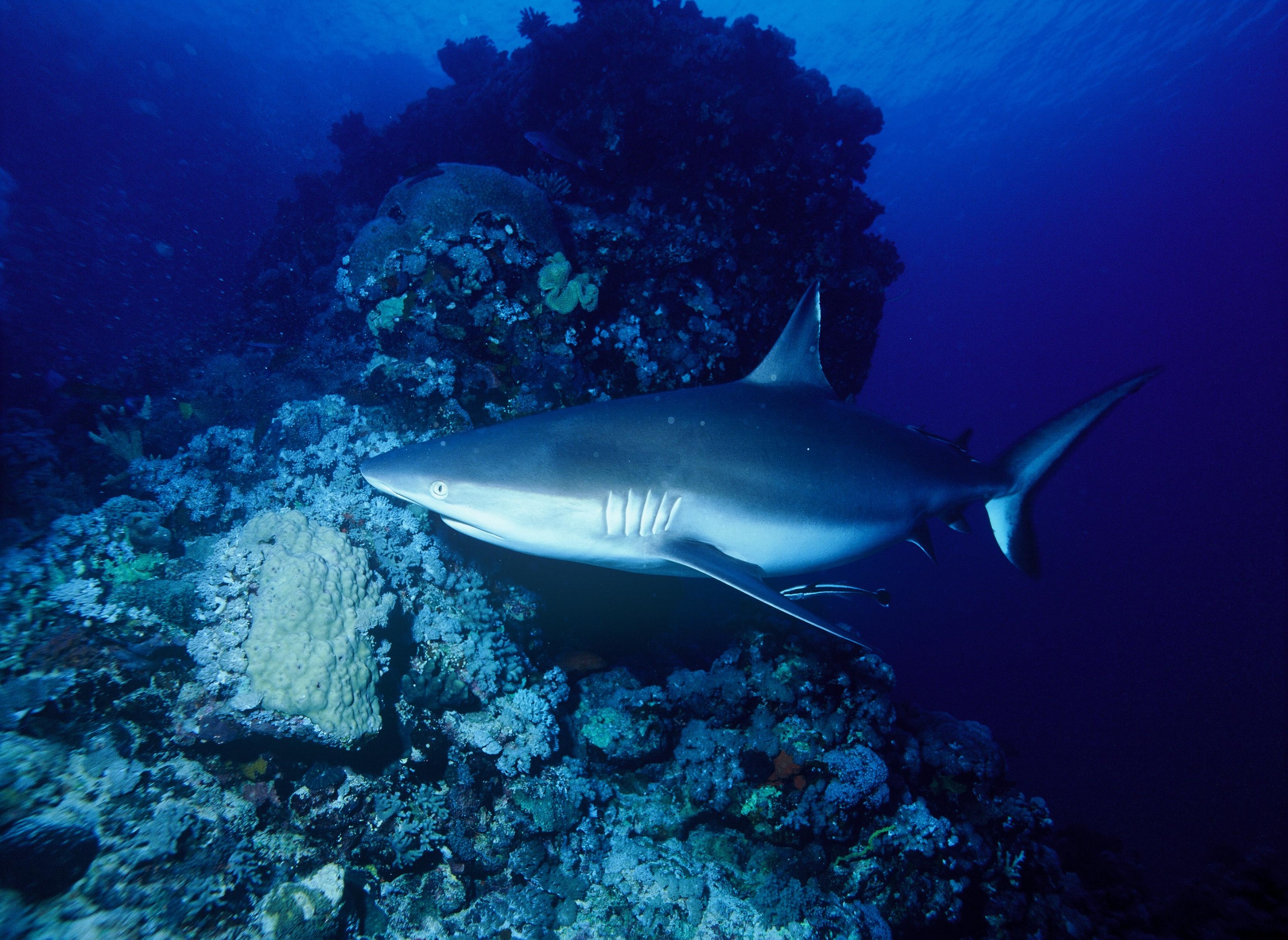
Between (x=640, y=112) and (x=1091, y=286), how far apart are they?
378 feet

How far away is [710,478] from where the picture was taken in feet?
9.25

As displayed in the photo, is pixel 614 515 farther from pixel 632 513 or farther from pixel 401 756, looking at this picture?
pixel 401 756

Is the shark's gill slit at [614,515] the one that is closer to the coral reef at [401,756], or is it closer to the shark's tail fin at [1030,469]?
the coral reef at [401,756]

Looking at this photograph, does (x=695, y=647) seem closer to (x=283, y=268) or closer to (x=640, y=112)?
(x=640, y=112)

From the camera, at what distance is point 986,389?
299ft

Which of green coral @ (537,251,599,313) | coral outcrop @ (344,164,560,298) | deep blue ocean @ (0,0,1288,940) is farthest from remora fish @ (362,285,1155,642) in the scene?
coral outcrop @ (344,164,560,298)

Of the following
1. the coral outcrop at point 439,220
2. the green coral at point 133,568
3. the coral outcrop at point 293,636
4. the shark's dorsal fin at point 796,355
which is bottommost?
the coral outcrop at point 293,636

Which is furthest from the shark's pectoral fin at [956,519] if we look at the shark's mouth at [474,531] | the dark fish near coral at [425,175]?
the dark fish near coral at [425,175]

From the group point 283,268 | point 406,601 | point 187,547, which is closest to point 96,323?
point 283,268

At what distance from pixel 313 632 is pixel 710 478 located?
241cm

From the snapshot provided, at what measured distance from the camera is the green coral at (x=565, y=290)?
4738mm

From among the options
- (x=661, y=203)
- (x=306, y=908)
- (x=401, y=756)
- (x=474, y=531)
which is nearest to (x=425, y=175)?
(x=661, y=203)

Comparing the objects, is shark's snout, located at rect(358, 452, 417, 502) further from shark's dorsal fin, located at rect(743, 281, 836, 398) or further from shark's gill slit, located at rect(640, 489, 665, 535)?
shark's dorsal fin, located at rect(743, 281, 836, 398)

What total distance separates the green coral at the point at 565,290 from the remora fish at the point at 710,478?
2.11 meters
